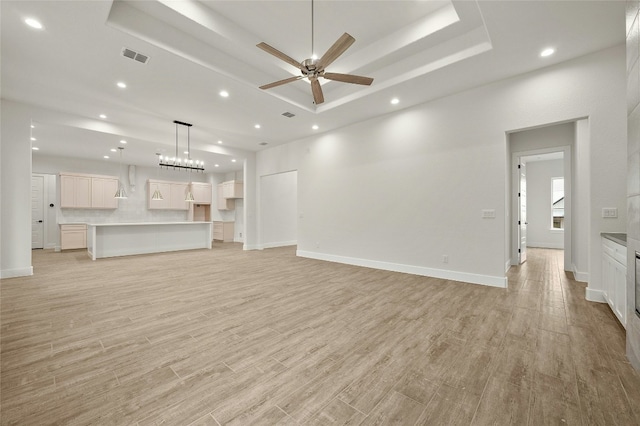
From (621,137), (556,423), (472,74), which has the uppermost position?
(472,74)

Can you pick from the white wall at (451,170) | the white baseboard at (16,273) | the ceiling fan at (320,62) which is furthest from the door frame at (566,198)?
the white baseboard at (16,273)

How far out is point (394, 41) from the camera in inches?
144

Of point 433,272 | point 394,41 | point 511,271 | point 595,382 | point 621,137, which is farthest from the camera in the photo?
point 511,271

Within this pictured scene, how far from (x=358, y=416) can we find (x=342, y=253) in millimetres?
4659

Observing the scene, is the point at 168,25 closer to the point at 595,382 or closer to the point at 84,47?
the point at 84,47

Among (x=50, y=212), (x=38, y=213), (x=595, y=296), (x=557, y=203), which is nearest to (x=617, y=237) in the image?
(x=595, y=296)

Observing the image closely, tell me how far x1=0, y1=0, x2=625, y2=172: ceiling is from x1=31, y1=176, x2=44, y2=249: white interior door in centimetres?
515

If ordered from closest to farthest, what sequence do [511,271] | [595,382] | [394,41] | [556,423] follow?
[556,423]
[595,382]
[394,41]
[511,271]

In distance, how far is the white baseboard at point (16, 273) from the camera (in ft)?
14.9

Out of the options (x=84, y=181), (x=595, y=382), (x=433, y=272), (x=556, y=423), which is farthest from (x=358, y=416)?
(x=84, y=181)

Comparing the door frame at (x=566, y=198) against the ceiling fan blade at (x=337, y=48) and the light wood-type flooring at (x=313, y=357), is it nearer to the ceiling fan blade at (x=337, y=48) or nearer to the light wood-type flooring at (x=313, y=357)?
the light wood-type flooring at (x=313, y=357)

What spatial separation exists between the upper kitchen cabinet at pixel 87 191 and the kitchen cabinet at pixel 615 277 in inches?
487

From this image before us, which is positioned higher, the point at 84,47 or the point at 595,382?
the point at 84,47

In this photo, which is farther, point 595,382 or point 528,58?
point 528,58
